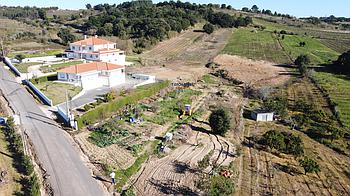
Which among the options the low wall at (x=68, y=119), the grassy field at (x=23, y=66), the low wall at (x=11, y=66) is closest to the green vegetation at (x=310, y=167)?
the low wall at (x=68, y=119)

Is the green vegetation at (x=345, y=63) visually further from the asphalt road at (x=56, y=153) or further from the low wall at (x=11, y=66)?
the low wall at (x=11, y=66)

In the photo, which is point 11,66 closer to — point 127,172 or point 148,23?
point 127,172

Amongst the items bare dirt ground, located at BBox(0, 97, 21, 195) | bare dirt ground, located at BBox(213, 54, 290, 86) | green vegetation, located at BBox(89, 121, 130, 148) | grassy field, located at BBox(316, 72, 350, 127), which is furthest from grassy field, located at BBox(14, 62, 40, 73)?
grassy field, located at BBox(316, 72, 350, 127)

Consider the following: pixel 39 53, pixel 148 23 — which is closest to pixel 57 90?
pixel 39 53

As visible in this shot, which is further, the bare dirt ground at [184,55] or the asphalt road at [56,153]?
the bare dirt ground at [184,55]

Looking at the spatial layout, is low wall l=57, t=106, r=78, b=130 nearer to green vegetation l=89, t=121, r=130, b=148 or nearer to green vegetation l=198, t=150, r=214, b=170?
green vegetation l=89, t=121, r=130, b=148

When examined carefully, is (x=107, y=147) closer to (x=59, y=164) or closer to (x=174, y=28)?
(x=59, y=164)
